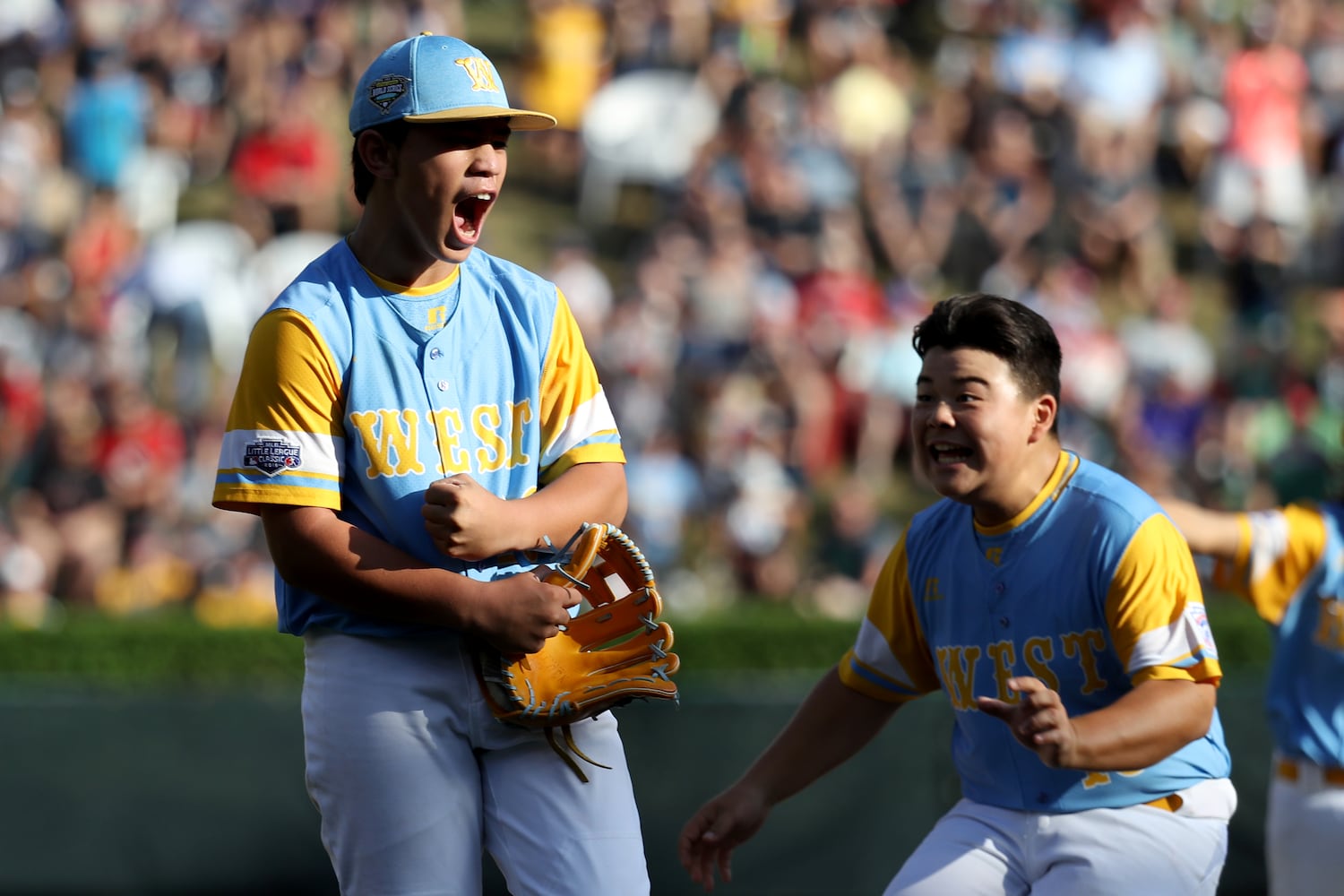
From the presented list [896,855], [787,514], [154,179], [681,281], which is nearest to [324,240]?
[154,179]

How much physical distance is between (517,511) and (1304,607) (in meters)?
2.55

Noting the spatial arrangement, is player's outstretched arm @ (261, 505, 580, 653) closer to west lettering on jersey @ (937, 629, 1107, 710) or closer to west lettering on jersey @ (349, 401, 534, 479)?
west lettering on jersey @ (349, 401, 534, 479)

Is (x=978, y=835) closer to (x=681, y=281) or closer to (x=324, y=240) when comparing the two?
(x=681, y=281)

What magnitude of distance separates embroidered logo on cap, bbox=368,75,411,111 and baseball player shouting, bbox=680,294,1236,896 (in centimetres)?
120

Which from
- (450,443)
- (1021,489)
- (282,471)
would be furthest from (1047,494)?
(282,471)

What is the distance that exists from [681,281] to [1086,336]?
279 centimetres

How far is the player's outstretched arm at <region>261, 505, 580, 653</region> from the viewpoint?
10.8ft

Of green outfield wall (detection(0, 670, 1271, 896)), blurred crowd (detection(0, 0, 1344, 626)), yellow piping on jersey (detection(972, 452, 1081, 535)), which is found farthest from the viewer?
blurred crowd (detection(0, 0, 1344, 626))

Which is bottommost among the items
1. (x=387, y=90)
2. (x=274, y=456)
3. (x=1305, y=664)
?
(x=1305, y=664)

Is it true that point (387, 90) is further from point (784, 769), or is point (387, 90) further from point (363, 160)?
point (784, 769)

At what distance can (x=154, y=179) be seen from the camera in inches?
540

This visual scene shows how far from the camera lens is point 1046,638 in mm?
3736

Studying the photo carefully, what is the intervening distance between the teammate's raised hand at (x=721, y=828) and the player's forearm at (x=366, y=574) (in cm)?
96

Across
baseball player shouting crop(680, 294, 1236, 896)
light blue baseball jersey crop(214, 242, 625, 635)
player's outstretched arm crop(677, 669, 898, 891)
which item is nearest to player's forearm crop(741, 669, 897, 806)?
player's outstretched arm crop(677, 669, 898, 891)
